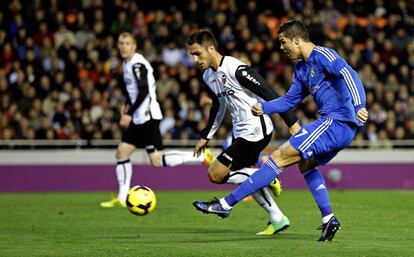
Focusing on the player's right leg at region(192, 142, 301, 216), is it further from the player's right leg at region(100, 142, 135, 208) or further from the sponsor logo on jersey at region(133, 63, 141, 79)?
the player's right leg at region(100, 142, 135, 208)

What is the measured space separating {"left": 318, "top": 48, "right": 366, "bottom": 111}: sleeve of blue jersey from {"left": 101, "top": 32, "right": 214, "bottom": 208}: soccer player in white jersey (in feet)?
16.3

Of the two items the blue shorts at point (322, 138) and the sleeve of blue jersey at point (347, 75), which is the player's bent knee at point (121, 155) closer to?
the blue shorts at point (322, 138)

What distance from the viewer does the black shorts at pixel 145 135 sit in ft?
46.4

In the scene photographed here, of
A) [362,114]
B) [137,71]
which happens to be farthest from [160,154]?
[362,114]

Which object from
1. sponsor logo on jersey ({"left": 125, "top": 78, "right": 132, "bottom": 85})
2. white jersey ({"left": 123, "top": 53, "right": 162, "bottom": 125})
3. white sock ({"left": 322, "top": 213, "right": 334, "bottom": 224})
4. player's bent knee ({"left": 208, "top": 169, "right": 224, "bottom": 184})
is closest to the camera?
white sock ({"left": 322, "top": 213, "right": 334, "bottom": 224})

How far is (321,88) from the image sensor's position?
30.7 ft

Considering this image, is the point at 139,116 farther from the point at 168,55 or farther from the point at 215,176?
the point at 168,55

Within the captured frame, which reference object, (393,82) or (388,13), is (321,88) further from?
(388,13)

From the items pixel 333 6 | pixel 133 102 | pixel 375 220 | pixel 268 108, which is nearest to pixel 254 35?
pixel 333 6

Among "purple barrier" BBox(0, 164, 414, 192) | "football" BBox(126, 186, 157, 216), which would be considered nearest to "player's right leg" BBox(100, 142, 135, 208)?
"football" BBox(126, 186, 157, 216)

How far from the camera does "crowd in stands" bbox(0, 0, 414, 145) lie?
1981 cm

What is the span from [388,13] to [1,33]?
344 inches

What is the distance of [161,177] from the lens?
1927cm

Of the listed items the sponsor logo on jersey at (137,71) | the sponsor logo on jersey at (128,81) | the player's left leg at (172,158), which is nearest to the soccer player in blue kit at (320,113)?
the sponsor logo on jersey at (137,71)
